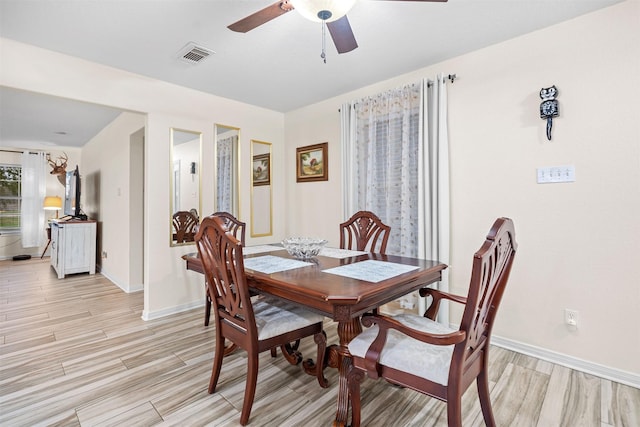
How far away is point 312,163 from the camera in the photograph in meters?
3.87

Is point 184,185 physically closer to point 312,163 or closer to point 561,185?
point 312,163

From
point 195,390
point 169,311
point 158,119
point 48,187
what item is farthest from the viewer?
point 48,187

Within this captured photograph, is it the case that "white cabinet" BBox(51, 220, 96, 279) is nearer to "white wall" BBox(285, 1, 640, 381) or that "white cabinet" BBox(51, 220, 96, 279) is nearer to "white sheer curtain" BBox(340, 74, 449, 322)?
"white sheer curtain" BBox(340, 74, 449, 322)

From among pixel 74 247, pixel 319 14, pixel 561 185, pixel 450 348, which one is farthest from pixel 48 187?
pixel 561 185

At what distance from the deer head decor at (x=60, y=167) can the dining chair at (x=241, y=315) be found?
6.46 meters

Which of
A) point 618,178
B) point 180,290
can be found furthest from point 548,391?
point 180,290

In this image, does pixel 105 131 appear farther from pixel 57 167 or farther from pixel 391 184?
pixel 391 184

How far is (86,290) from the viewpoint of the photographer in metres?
4.06

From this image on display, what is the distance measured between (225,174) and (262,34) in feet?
6.03

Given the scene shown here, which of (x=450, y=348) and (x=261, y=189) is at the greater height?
(x=261, y=189)

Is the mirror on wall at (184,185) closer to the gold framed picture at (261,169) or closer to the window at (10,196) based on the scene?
the gold framed picture at (261,169)

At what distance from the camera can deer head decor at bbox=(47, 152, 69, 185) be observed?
616 centimetres

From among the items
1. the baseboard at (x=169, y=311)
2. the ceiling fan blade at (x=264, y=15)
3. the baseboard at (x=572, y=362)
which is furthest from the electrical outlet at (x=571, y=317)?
the baseboard at (x=169, y=311)

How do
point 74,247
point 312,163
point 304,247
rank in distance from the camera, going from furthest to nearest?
1. point 74,247
2. point 312,163
3. point 304,247
